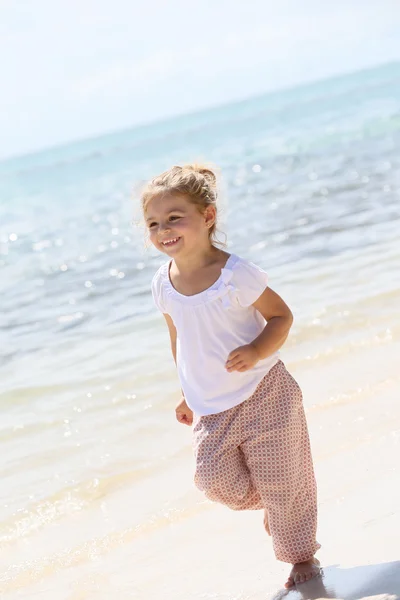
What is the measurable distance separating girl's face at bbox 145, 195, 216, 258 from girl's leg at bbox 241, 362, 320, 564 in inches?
21.5

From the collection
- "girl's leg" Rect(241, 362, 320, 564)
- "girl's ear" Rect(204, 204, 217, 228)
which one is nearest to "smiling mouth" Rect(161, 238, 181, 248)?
"girl's ear" Rect(204, 204, 217, 228)

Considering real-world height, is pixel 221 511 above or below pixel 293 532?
below

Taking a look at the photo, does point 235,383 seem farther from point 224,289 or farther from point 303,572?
point 303,572

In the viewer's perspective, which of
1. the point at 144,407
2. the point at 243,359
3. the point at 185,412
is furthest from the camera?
the point at 144,407

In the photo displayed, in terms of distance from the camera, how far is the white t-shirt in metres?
3.13

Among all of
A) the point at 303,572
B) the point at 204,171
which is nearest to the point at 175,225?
the point at 204,171

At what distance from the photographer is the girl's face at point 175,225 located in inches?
126

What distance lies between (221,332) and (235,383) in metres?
0.18

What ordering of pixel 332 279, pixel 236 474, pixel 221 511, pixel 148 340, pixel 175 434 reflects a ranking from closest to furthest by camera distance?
pixel 236 474, pixel 221 511, pixel 175 434, pixel 148 340, pixel 332 279

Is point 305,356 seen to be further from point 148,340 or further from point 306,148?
point 306,148

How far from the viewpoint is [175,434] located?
4.98 meters

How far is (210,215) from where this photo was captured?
3.29m

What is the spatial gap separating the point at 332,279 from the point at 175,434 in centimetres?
344

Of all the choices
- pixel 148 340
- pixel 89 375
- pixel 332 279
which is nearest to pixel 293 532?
pixel 89 375
